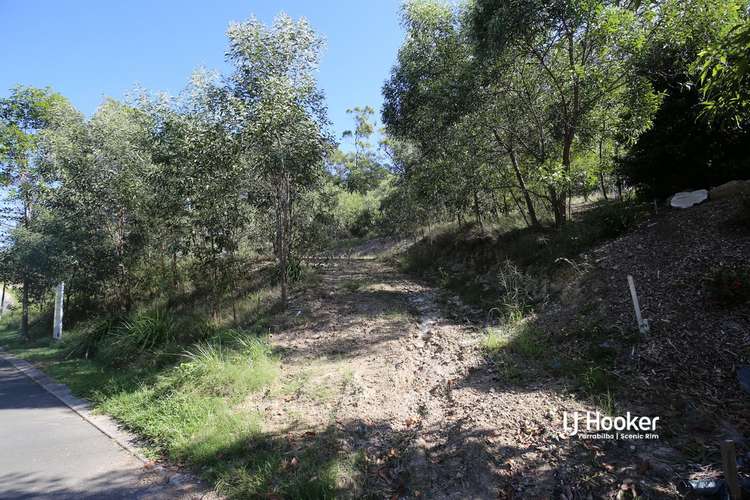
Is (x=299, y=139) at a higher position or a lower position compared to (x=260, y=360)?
higher

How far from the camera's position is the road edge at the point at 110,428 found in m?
3.88

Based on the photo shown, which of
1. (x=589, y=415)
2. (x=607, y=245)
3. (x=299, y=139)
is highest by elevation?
(x=299, y=139)

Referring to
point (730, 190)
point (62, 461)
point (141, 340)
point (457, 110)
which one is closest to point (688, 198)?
point (730, 190)

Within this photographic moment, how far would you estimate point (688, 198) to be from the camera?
7.07 meters

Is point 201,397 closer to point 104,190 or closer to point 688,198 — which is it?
point 104,190

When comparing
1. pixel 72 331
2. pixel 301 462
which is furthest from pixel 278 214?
pixel 72 331

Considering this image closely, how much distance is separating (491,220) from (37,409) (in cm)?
1222

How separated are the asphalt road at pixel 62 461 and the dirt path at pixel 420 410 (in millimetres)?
1369

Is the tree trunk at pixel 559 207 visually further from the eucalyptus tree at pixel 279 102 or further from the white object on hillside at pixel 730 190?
the eucalyptus tree at pixel 279 102

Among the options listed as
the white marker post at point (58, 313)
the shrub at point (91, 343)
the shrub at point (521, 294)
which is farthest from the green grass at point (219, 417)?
the white marker post at point (58, 313)

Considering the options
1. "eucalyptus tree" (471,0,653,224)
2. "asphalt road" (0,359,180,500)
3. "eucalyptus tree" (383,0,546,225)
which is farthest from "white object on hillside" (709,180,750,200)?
"asphalt road" (0,359,180,500)

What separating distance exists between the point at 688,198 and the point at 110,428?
958 cm

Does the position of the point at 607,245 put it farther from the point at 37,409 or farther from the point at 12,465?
the point at 37,409

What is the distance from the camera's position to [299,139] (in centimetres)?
802
